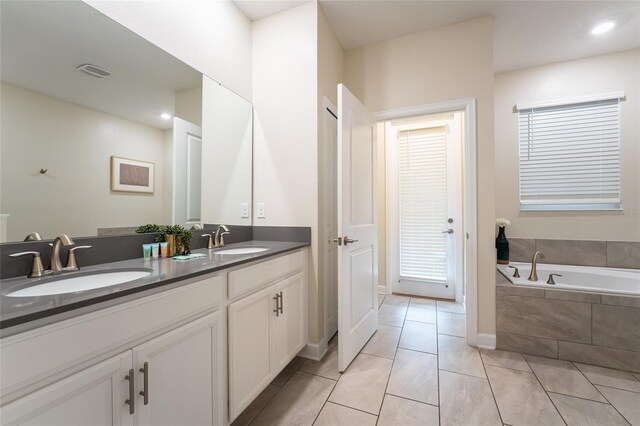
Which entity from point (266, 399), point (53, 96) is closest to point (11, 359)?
point (53, 96)

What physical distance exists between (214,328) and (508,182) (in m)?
3.35

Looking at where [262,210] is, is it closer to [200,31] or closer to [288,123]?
[288,123]

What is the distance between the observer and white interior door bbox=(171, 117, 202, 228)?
167 cm

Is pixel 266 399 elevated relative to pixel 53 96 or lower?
lower

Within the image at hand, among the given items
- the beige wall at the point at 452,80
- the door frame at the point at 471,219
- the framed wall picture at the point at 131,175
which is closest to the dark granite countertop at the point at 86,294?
the framed wall picture at the point at 131,175

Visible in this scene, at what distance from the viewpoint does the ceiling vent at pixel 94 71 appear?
124cm

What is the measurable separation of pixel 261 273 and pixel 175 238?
1.77 ft

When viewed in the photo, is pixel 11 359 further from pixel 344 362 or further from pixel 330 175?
pixel 330 175

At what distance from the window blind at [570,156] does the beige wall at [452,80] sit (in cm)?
121

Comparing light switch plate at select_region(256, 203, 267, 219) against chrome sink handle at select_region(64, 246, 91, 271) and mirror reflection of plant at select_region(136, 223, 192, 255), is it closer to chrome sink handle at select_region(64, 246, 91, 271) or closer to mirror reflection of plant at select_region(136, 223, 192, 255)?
mirror reflection of plant at select_region(136, 223, 192, 255)

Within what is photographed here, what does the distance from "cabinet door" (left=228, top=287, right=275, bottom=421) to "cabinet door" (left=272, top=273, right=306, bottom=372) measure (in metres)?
0.08

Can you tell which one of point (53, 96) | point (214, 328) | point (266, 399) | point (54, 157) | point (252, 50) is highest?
point (252, 50)

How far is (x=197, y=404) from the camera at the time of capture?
1086 mm

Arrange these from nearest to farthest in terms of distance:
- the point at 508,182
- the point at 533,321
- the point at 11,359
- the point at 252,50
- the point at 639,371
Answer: the point at 11,359
the point at 639,371
the point at 533,321
the point at 252,50
the point at 508,182
